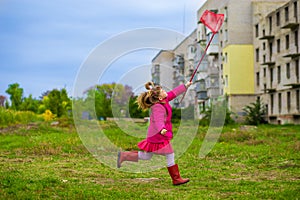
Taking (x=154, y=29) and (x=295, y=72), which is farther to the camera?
(x=295, y=72)

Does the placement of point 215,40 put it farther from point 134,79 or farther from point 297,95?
point 134,79

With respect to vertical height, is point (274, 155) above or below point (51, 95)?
below

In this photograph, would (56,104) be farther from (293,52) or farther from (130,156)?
(130,156)

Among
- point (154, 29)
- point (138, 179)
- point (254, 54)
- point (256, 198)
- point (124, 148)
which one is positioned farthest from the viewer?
point (254, 54)

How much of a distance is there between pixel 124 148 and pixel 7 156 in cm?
398

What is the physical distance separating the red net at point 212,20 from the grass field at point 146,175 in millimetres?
2824

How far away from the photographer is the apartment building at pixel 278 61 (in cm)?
4059

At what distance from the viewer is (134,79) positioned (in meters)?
12.6

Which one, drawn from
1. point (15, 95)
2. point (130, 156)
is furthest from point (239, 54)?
point (130, 156)

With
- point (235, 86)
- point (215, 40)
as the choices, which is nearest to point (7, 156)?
point (235, 86)

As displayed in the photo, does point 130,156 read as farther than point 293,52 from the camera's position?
No

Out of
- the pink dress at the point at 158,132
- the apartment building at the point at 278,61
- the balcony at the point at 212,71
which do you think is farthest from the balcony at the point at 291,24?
the pink dress at the point at 158,132

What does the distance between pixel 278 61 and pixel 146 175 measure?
36.8 m

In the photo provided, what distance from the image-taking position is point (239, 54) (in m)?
53.4
